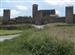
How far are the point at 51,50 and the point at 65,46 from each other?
68 cm

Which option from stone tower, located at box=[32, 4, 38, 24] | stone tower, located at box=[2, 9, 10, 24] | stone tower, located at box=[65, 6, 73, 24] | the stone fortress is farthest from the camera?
stone tower, located at box=[2, 9, 10, 24]

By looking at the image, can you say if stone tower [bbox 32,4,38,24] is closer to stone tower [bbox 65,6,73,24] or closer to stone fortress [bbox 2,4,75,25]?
stone fortress [bbox 2,4,75,25]

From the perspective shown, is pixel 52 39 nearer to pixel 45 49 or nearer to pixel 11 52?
pixel 45 49

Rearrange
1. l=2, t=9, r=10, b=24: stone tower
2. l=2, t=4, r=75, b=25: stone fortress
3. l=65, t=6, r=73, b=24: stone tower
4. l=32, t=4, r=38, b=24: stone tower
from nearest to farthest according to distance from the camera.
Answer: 1. l=65, t=6, r=73, b=24: stone tower
2. l=2, t=4, r=75, b=25: stone fortress
3. l=32, t=4, r=38, b=24: stone tower
4. l=2, t=9, r=10, b=24: stone tower

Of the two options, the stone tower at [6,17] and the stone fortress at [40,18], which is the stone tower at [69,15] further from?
the stone tower at [6,17]

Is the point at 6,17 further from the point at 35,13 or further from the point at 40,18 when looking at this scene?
the point at 40,18

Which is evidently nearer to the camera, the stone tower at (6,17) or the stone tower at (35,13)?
the stone tower at (35,13)

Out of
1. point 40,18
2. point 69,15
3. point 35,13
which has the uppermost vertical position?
point 35,13

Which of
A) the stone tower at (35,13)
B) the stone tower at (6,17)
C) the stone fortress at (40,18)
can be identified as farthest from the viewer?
the stone tower at (6,17)

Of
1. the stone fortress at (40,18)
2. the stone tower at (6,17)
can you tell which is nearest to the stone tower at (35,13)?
the stone fortress at (40,18)

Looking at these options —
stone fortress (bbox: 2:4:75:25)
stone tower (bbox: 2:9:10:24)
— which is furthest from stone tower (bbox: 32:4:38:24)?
stone tower (bbox: 2:9:10:24)

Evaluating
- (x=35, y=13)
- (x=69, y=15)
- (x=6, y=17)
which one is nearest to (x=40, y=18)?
(x=35, y=13)

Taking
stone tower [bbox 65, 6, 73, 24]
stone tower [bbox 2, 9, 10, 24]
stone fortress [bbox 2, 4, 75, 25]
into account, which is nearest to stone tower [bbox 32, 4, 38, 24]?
stone fortress [bbox 2, 4, 75, 25]

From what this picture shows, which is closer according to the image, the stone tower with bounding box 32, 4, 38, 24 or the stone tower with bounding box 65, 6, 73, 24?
Answer: the stone tower with bounding box 65, 6, 73, 24
